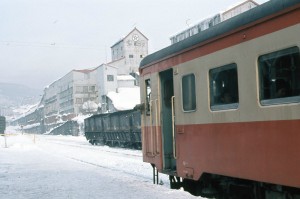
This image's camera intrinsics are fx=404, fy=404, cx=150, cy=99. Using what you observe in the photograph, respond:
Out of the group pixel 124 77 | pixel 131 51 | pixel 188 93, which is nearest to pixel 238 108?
pixel 188 93

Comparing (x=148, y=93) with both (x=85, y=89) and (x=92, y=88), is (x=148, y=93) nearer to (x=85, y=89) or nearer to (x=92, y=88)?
(x=92, y=88)

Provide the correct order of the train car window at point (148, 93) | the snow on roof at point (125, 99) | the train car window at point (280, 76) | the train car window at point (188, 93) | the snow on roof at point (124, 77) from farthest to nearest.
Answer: the snow on roof at point (124, 77)
the snow on roof at point (125, 99)
the train car window at point (148, 93)
the train car window at point (188, 93)
the train car window at point (280, 76)

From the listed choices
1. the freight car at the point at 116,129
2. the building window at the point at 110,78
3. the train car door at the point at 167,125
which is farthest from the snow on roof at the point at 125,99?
the train car door at the point at 167,125

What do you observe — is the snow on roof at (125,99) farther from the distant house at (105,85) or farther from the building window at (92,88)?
the building window at (92,88)

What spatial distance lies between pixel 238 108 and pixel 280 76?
1.06m

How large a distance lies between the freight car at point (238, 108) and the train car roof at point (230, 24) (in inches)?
0.7

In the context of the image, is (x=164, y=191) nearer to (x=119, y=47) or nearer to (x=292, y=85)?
(x=292, y=85)

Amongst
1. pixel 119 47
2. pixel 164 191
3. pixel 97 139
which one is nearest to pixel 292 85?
pixel 164 191

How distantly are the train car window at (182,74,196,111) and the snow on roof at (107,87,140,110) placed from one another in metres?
55.2

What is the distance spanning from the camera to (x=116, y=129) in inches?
1362

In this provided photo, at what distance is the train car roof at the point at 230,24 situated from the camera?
17.9 feet

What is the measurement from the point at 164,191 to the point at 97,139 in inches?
1239

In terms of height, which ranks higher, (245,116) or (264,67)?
(264,67)

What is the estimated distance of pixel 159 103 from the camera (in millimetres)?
9609
